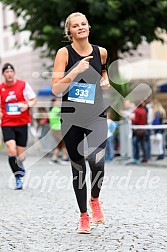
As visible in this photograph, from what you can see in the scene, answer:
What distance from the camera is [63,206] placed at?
26.0 ft

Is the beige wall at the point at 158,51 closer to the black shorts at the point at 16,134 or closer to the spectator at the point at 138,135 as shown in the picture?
the spectator at the point at 138,135

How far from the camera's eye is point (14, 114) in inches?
398

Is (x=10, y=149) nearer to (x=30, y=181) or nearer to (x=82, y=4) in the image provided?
(x=30, y=181)

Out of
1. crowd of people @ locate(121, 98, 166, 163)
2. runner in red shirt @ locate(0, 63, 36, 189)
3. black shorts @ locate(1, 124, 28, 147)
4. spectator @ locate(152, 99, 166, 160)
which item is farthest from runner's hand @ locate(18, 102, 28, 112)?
spectator @ locate(152, 99, 166, 160)

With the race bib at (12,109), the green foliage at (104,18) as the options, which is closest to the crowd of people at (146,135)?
the green foliage at (104,18)

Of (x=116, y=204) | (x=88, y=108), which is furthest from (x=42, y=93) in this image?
(x=88, y=108)

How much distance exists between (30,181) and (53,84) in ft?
20.3

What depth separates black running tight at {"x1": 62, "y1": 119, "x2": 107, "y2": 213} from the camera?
19.5ft

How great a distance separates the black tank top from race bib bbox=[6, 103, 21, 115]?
4.23m

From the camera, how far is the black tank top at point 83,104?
232 inches

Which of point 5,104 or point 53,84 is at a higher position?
point 53,84

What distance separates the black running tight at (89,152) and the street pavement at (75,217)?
15.0 inches

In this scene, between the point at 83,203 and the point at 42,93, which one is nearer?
the point at 83,203

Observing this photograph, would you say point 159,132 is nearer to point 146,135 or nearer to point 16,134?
point 146,135
